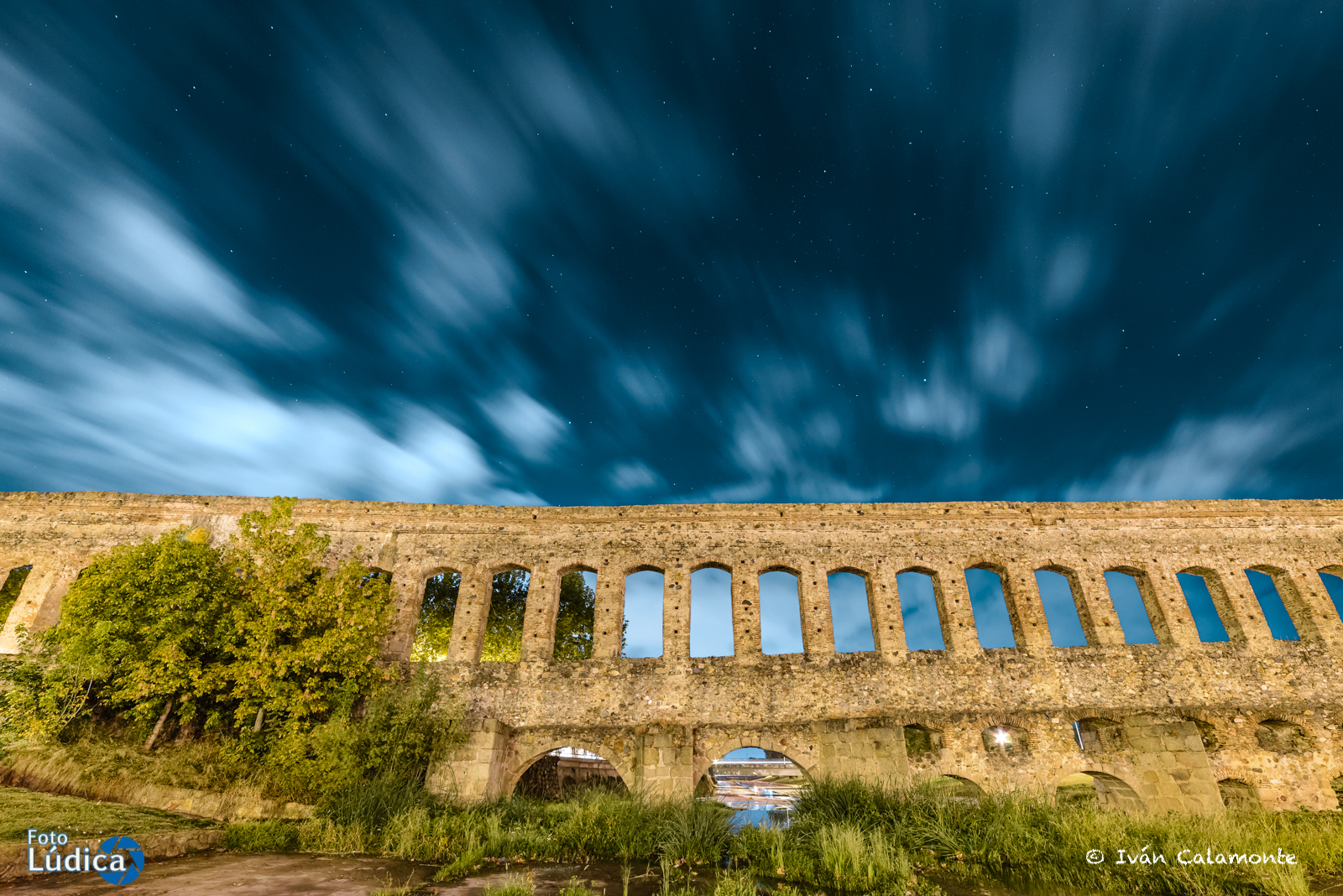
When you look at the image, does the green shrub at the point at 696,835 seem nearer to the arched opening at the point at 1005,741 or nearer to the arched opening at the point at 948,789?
the arched opening at the point at 948,789

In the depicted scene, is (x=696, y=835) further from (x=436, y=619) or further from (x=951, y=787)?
(x=436, y=619)

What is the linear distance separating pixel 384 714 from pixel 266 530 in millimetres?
5794

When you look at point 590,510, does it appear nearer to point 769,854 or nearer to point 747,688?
point 747,688

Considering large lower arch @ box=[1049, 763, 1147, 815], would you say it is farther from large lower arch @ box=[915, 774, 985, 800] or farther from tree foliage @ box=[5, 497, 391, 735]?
tree foliage @ box=[5, 497, 391, 735]

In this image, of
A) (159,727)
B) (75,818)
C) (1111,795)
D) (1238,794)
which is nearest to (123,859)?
(75,818)

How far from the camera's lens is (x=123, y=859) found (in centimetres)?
638

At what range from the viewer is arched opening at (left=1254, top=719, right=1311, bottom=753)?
13969 millimetres

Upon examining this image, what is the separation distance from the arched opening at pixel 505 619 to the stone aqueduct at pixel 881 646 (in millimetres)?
7268

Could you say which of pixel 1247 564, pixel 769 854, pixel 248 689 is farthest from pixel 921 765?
pixel 248 689

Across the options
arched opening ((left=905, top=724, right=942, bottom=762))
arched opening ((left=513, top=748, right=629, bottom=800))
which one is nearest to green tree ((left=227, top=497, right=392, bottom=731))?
arched opening ((left=513, top=748, right=629, bottom=800))

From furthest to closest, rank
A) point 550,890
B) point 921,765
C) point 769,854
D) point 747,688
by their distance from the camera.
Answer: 1. point 747,688
2. point 921,765
3. point 769,854
4. point 550,890

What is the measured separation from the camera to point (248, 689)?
500 inches

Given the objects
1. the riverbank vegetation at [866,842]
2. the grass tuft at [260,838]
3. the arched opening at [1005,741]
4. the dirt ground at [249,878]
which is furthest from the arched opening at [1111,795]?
the grass tuft at [260,838]

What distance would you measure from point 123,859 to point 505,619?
17662mm
